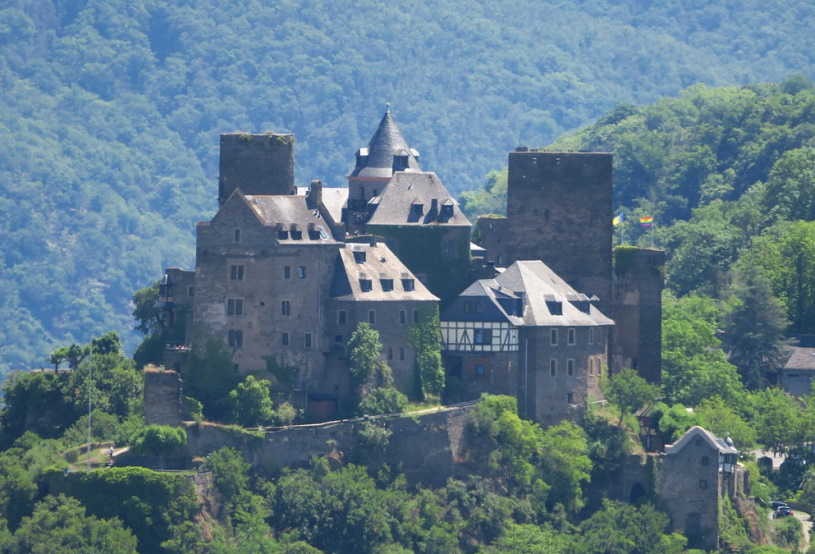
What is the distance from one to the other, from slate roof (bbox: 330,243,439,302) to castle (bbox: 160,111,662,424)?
3.6 inches

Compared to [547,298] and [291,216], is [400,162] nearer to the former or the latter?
[547,298]

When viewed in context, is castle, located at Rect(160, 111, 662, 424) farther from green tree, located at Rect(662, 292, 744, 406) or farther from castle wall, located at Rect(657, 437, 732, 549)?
castle wall, located at Rect(657, 437, 732, 549)

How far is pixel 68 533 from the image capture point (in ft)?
331

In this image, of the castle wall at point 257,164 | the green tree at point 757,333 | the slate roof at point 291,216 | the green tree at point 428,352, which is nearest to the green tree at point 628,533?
the green tree at point 428,352

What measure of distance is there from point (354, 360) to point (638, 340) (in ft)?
67.0

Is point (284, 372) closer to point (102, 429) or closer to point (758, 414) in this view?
point (102, 429)

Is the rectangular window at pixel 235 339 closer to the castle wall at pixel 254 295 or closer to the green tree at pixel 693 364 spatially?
the castle wall at pixel 254 295

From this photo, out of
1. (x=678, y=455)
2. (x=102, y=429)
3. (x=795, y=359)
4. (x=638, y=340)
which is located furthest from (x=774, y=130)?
(x=102, y=429)

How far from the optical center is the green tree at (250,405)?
4281 inches

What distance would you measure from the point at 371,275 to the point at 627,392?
14244 millimetres

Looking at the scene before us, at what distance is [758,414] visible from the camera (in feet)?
420

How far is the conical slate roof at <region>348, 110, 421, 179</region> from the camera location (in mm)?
127562

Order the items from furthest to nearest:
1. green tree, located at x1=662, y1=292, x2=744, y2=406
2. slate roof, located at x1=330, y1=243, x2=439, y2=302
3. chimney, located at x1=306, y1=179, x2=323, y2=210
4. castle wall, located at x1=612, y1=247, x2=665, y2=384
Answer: green tree, located at x1=662, y1=292, x2=744, y2=406
castle wall, located at x1=612, y1=247, x2=665, y2=384
chimney, located at x1=306, y1=179, x2=323, y2=210
slate roof, located at x1=330, y1=243, x2=439, y2=302

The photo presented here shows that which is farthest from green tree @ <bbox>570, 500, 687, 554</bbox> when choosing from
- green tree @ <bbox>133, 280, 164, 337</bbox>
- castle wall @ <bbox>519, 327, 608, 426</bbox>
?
green tree @ <bbox>133, 280, 164, 337</bbox>
